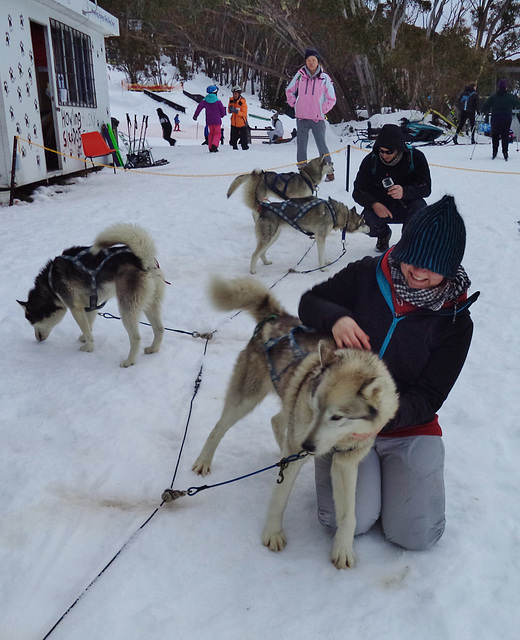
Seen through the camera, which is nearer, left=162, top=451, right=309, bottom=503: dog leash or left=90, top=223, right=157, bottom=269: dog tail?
left=162, top=451, right=309, bottom=503: dog leash

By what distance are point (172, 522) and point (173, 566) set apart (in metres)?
0.21

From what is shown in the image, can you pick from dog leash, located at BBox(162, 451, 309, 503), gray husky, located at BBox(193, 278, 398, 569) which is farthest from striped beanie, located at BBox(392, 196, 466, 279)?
dog leash, located at BBox(162, 451, 309, 503)

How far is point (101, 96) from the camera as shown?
10.7 meters

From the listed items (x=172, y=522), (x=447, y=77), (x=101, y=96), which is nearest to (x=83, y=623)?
(x=172, y=522)

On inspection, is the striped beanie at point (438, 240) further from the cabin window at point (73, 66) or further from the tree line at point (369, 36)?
the tree line at point (369, 36)

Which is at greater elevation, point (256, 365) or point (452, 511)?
point (256, 365)

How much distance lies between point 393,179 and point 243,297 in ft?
10.2

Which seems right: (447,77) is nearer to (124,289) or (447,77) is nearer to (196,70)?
(124,289)

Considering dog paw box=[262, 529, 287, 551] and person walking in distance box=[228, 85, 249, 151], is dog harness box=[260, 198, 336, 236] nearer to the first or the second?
dog paw box=[262, 529, 287, 551]

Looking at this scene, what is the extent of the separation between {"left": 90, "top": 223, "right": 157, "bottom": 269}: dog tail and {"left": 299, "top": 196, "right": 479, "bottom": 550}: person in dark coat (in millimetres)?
1525

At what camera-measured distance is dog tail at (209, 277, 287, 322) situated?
2.10 meters

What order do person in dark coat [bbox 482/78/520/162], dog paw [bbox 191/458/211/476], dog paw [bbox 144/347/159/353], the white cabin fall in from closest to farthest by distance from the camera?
dog paw [bbox 191/458/211/476]
dog paw [bbox 144/347/159/353]
the white cabin
person in dark coat [bbox 482/78/520/162]

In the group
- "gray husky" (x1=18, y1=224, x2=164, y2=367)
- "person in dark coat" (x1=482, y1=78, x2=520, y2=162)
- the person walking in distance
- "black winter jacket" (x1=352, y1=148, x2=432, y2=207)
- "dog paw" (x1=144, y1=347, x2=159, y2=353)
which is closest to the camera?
"gray husky" (x1=18, y1=224, x2=164, y2=367)

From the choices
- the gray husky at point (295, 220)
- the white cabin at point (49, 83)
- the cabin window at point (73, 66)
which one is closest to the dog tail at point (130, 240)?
the gray husky at point (295, 220)
